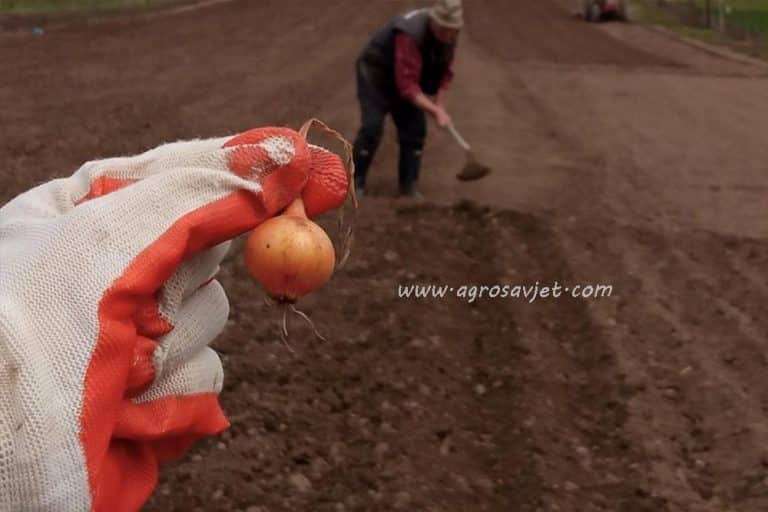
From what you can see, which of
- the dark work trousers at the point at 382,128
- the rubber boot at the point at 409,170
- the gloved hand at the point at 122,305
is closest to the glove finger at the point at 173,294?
the gloved hand at the point at 122,305

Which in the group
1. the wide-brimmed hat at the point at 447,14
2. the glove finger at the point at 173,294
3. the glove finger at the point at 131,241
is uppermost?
the glove finger at the point at 131,241

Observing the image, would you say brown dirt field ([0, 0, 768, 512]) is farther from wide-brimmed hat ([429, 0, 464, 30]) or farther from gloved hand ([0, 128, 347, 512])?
gloved hand ([0, 128, 347, 512])

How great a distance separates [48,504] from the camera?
1688 millimetres

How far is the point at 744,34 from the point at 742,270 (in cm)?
1762

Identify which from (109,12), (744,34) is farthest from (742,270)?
(744,34)

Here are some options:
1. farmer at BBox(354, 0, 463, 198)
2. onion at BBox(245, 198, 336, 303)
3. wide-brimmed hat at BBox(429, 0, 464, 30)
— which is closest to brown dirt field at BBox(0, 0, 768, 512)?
farmer at BBox(354, 0, 463, 198)

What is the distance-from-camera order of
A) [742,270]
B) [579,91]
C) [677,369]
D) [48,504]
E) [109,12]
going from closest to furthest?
[48,504] < [677,369] < [742,270] < [579,91] < [109,12]

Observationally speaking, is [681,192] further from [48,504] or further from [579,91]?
[48,504]

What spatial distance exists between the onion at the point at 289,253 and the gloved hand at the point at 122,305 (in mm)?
32

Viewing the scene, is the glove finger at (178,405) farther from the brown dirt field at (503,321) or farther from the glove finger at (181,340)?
the brown dirt field at (503,321)

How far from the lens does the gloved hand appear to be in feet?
5.48

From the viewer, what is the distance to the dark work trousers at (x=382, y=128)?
790cm

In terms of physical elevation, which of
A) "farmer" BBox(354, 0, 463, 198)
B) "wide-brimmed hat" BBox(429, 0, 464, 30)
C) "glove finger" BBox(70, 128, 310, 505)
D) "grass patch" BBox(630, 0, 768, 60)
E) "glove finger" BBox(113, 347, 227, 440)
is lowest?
"grass patch" BBox(630, 0, 768, 60)

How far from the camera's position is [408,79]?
24.5 feet
